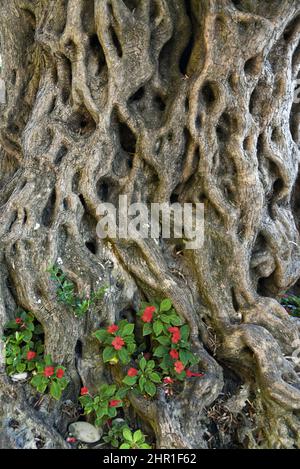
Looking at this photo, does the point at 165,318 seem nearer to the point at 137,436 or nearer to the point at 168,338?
the point at 168,338

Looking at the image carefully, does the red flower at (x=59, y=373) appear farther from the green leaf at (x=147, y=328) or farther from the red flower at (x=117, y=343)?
the green leaf at (x=147, y=328)

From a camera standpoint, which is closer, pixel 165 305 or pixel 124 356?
pixel 124 356

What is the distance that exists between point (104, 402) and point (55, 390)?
11.9 inches

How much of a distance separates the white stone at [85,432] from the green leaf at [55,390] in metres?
0.23

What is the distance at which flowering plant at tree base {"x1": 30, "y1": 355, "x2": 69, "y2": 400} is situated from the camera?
2621mm

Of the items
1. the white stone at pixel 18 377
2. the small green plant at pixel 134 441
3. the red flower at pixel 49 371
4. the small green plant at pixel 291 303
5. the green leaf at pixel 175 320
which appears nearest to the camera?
the small green plant at pixel 134 441

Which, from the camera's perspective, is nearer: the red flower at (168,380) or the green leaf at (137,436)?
the green leaf at (137,436)

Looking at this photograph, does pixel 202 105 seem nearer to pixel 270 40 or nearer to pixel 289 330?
pixel 270 40

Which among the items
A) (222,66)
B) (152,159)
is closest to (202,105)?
(222,66)

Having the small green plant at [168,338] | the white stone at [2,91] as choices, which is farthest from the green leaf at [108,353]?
the white stone at [2,91]

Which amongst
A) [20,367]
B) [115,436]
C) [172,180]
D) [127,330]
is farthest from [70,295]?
[172,180]

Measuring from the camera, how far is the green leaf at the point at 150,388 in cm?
264

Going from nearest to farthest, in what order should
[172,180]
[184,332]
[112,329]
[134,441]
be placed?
[134,441]
[112,329]
[184,332]
[172,180]

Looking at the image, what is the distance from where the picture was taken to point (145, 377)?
271 cm
